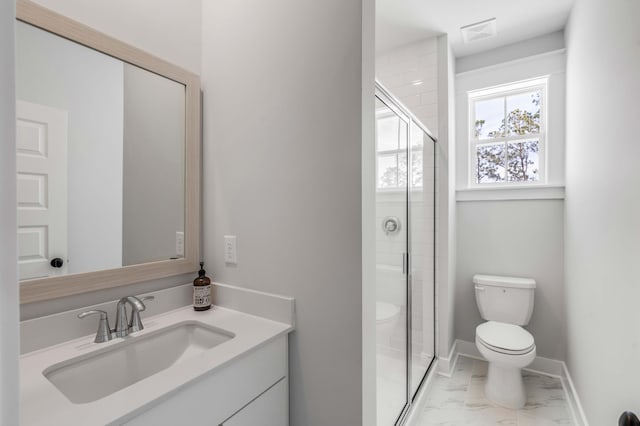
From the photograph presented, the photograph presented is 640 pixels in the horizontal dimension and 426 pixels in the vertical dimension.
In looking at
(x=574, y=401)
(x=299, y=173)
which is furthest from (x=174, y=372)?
(x=574, y=401)

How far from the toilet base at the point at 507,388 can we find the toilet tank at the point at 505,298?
0.47m

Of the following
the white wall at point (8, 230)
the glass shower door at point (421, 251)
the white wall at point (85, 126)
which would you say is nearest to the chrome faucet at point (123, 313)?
the white wall at point (85, 126)

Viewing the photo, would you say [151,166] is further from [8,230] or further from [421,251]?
Result: [421,251]

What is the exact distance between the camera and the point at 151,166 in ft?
4.51

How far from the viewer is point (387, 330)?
1.60m

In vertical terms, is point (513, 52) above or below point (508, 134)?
above

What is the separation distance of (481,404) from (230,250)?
2.01m

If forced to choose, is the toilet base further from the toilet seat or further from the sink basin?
the sink basin

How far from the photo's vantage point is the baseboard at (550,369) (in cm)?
190

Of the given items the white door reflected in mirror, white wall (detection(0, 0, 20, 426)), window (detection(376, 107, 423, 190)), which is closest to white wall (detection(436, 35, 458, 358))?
window (detection(376, 107, 423, 190))

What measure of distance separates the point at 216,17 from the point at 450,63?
6.32 feet

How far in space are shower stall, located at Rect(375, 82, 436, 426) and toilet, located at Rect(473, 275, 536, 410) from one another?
432 millimetres

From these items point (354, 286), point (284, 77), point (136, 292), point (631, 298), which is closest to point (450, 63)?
point (284, 77)

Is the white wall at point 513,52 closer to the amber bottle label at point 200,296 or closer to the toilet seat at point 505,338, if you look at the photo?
the toilet seat at point 505,338
